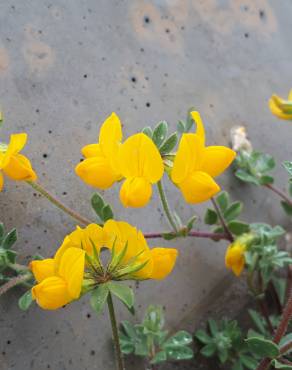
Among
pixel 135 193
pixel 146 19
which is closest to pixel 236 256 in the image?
pixel 135 193

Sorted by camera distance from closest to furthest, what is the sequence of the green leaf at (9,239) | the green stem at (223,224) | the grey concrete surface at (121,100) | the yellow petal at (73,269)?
the yellow petal at (73,269) → the green leaf at (9,239) → the grey concrete surface at (121,100) → the green stem at (223,224)

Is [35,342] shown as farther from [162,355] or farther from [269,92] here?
[269,92]

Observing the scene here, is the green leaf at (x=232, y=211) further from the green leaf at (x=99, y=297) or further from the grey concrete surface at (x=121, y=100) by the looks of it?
the green leaf at (x=99, y=297)

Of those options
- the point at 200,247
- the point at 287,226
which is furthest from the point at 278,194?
the point at 200,247

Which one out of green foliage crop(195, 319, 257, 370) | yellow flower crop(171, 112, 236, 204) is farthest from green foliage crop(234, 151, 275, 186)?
yellow flower crop(171, 112, 236, 204)

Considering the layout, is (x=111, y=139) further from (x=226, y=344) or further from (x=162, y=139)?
(x=226, y=344)

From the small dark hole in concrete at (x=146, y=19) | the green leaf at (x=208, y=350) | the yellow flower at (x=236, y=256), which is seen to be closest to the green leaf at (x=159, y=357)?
the green leaf at (x=208, y=350)
